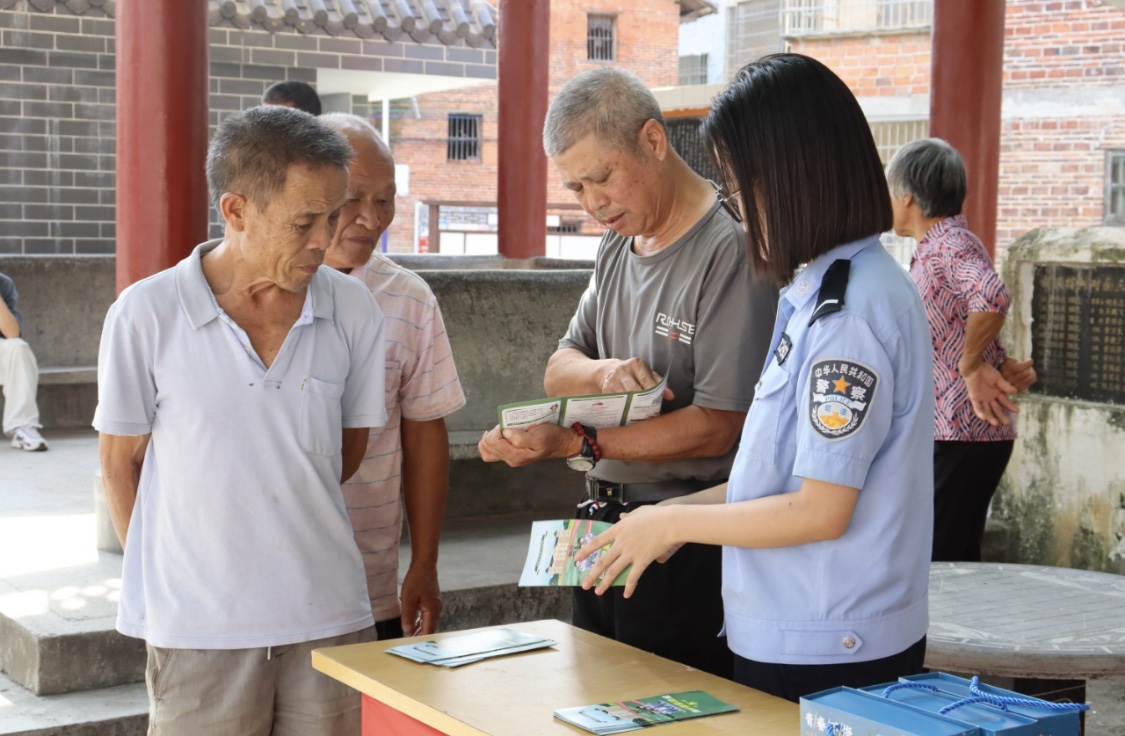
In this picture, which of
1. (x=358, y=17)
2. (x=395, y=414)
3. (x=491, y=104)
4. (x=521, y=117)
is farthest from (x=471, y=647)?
(x=491, y=104)

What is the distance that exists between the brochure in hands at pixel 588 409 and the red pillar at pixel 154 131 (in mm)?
2439

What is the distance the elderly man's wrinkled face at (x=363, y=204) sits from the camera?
9.45 ft

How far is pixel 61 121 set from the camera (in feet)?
32.3

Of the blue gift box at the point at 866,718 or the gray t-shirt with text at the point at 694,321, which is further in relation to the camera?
the gray t-shirt with text at the point at 694,321

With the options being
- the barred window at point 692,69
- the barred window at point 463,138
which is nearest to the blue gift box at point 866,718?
the barred window at point 463,138

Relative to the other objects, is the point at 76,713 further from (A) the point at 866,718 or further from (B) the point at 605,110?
(A) the point at 866,718

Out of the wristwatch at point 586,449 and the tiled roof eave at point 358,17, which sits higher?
the tiled roof eave at point 358,17

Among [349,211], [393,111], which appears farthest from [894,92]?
[349,211]

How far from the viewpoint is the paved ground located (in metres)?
4.00

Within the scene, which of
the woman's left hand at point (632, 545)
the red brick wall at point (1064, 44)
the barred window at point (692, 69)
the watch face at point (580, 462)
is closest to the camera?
the woman's left hand at point (632, 545)

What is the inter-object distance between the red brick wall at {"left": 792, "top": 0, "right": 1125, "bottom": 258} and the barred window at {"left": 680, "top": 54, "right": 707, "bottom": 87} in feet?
54.2

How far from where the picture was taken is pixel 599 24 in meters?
30.9

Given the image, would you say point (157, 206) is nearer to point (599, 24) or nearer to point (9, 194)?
point (9, 194)

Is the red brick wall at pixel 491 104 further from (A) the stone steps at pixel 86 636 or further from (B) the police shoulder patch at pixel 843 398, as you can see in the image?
(B) the police shoulder patch at pixel 843 398
